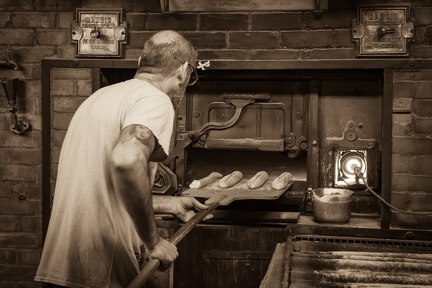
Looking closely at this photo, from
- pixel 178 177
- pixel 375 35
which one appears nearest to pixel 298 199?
pixel 178 177

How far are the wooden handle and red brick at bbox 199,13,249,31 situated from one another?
109cm

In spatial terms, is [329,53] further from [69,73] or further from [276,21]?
[69,73]

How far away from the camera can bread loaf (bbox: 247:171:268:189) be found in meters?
3.15

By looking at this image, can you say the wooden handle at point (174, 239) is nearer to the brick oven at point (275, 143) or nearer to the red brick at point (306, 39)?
the brick oven at point (275, 143)

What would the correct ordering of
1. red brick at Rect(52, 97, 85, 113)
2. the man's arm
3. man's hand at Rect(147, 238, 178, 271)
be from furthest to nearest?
red brick at Rect(52, 97, 85, 113) < man's hand at Rect(147, 238, 178, 271) < the man's arm

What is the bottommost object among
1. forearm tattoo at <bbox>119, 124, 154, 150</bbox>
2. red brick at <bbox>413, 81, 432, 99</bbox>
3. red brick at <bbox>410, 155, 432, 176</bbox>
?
red brick at <bbox>410, 155, 432, 176</bbox>

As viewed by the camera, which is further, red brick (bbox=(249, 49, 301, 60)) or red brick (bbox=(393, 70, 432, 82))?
red brick (bbox=(249, 49, 301, 60))

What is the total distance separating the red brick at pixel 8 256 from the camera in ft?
11.3

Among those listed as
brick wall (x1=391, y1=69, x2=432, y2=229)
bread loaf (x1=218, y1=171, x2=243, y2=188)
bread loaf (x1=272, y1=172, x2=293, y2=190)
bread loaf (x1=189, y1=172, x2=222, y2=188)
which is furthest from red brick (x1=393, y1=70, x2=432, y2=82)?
bread loaf (x1=189, y1=172, x2=222, y2=188)

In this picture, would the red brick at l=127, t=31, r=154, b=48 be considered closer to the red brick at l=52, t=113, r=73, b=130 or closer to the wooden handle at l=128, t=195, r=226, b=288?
the red brick at l=52, t=113, r=73, b=130

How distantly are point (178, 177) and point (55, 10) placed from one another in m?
1.32

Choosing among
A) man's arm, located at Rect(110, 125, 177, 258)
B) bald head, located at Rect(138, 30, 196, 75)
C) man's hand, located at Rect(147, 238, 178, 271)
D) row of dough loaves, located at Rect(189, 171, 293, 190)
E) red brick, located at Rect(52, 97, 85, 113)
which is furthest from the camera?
red brick, located at Rect(52, 97, 85, 113)

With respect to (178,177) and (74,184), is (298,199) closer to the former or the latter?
(178,177)

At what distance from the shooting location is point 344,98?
11.2 feet
